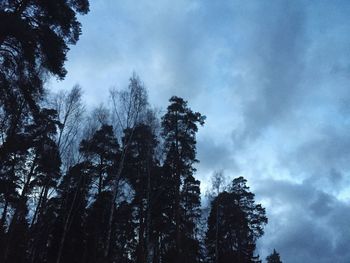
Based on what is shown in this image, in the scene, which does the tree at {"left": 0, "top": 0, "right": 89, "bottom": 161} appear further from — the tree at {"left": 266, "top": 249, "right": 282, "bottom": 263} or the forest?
the tree at {"left": 266, "top": 249, "right": 282, "bottom": 263}

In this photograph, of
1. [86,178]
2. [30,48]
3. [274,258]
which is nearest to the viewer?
[30,48]

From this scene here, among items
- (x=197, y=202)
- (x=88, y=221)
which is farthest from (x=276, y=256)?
(x=88, y=221)

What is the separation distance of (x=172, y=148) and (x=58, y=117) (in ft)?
32.0

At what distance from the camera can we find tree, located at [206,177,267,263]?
33.1 m

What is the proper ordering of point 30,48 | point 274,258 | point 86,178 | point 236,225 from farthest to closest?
point 274,258 < point 236,225 < point 86,178 < point 30,48

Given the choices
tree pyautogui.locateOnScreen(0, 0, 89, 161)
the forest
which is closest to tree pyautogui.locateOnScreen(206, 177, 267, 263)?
the forest

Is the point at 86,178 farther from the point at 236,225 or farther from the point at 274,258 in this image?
the point at 274,258

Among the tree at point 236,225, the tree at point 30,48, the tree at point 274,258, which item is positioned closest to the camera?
the tree at point 30,48

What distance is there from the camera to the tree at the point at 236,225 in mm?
33062

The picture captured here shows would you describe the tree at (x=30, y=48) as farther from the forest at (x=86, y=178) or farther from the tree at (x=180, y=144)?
the tree at (x=180, y=144)

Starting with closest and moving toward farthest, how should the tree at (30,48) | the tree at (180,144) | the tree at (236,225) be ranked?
the tree at (30,48) → the tree at (180,144) → the tree at (236,225)

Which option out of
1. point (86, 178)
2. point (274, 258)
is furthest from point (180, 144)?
point (274, 258)

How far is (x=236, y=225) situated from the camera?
3338cm

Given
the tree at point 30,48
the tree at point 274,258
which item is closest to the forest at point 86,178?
the tree at point 30,48
